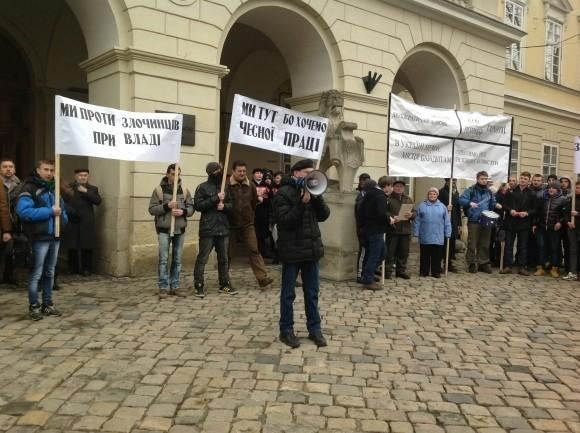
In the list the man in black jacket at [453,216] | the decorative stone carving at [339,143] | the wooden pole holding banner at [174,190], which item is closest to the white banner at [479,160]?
the man in black jacket at [453,216]

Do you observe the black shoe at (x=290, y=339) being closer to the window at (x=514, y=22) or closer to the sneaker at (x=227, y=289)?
the sneaker at (x=227, y=289)

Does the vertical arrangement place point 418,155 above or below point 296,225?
above

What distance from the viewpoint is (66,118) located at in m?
6.20

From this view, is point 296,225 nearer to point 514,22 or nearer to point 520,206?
point 520,206

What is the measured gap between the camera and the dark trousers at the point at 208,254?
727cm

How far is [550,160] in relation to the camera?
21.5 metres

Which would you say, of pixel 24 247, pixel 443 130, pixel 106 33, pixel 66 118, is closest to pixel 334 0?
pixel 443 130

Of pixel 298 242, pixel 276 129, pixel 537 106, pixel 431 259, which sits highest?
pixel 537 106

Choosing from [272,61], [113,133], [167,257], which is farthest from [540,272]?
[272,61]

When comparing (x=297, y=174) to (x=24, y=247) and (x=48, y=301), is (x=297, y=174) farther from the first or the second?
(x=24, y=247)

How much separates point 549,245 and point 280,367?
7.34 metres

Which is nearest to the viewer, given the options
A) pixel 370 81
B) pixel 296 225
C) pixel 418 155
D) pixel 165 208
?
pixel 296 225

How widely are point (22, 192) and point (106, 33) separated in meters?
4.07

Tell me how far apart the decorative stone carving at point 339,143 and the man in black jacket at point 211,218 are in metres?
2.19
